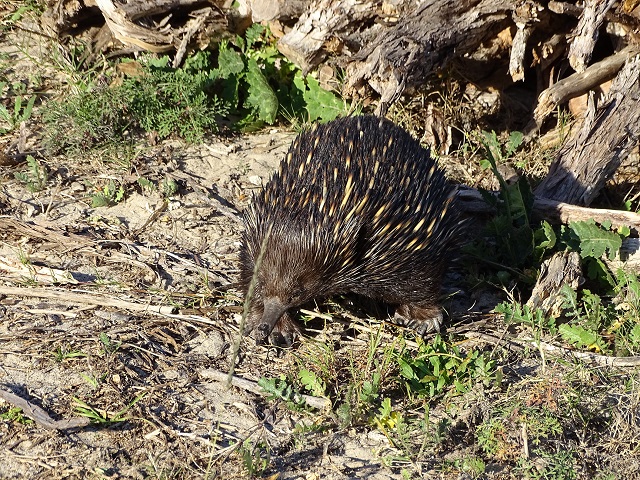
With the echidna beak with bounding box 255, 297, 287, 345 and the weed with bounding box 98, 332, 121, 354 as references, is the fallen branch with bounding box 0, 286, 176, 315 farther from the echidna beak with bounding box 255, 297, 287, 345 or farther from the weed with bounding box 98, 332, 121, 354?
the echidna beak with bounding box 255, 297, 287, 345

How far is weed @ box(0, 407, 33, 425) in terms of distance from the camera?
3.21 m

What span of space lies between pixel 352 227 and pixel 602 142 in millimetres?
1977

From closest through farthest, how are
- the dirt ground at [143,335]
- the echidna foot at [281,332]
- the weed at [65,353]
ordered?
the dirt ground at [143,335], the weed at [65,353], the echidna foot at [281,332]

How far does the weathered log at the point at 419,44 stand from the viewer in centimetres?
468

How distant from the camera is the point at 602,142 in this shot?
468 centimetres

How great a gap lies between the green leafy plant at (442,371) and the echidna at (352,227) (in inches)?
15.2

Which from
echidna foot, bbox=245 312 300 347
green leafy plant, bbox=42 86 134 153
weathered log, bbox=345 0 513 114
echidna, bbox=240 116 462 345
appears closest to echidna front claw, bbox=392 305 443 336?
echidna, bbox=240 116 462 345

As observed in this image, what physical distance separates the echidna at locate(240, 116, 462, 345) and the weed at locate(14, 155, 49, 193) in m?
1.78

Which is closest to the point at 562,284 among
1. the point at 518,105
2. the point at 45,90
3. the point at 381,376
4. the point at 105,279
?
the point at 381,376

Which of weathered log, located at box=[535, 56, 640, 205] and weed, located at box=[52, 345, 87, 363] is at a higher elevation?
weathered log, located at box=[535, 56, 640, 205]

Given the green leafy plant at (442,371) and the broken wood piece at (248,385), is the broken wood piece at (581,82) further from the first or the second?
the broken wood piece at (248,385)

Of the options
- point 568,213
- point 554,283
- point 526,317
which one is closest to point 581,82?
point 568,213

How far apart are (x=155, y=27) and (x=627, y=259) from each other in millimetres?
3576

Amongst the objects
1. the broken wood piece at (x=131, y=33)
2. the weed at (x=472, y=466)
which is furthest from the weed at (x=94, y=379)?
the broken wood piece at (x=131, y=33)
